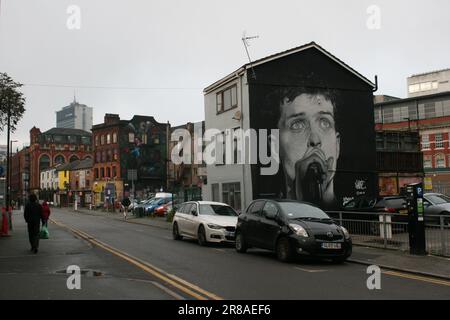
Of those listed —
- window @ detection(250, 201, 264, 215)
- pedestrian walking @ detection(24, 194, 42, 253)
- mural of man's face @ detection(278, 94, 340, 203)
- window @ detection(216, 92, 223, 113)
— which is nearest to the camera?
window @ detection(250, 201, 264, 215)

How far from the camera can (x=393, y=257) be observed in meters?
13.6

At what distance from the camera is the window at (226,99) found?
28.1 metres

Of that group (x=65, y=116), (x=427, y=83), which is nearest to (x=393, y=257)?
(x=427, y=83)

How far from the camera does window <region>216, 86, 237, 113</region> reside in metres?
28.1

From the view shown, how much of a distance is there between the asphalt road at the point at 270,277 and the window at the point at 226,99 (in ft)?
46.5

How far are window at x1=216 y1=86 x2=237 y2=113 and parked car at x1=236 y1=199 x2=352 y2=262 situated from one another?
1389 cm

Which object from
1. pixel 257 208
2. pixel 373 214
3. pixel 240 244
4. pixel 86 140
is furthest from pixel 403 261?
pixel 86 140

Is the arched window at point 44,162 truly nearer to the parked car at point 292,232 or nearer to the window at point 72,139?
the window at point 72,139

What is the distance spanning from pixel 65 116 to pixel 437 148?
128 meters

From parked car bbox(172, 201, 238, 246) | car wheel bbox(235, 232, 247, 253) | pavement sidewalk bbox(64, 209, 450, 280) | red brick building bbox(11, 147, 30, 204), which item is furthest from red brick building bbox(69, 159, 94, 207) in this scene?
pavement sidewalk bbox(64, 209, 450, 280)

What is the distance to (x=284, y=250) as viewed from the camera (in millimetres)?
12695

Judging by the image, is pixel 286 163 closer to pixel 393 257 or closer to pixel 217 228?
pixel 217 228

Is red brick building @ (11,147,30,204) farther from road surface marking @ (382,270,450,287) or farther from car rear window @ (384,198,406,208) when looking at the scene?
road surface marking @ (382,270,450,287)

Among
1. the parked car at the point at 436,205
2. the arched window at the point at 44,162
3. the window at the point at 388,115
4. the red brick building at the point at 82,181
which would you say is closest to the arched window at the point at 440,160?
the window at the point at 388,115
